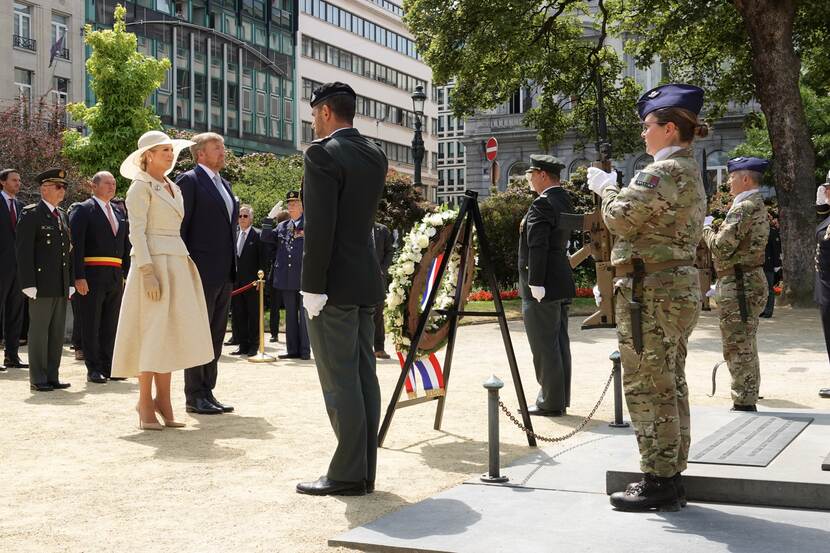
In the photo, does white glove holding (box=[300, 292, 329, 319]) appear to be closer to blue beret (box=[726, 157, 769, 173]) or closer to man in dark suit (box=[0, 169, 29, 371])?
blue beret (box=[726, 157, 769, 173])

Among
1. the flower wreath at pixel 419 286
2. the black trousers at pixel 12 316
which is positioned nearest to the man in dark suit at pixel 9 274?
the black trousers at pixel 12 316

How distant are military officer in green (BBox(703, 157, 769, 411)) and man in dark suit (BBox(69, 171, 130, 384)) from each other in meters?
6.53

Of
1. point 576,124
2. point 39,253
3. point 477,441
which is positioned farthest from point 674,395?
point 576,124

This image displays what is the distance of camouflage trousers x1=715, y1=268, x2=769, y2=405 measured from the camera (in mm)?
9055

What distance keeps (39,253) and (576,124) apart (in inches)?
883

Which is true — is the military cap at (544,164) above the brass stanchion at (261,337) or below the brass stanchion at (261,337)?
above

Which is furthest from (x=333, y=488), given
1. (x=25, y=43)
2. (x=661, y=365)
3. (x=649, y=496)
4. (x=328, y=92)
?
(x=25, y=43)

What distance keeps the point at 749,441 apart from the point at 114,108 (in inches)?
1296

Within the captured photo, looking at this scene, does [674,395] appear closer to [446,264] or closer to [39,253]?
[446,264]

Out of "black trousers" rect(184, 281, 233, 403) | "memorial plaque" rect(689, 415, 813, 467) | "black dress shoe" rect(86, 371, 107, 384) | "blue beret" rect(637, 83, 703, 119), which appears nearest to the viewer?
"blue beret" rect(637, 83, 703, 119)

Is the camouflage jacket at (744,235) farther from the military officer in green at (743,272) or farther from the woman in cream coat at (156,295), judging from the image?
the woman in cream coat at (156,295)

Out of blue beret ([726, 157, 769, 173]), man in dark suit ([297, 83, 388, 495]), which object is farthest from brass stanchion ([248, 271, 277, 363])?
man in dark suit ([297, 83, 388, 495])

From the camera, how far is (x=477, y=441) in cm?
813

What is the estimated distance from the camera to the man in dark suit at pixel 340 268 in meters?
6.00
